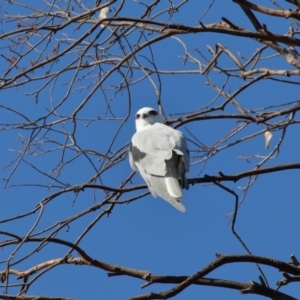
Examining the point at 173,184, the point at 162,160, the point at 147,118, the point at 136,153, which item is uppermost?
the point at 147,118

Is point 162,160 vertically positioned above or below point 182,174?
above

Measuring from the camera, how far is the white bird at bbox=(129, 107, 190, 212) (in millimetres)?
5039

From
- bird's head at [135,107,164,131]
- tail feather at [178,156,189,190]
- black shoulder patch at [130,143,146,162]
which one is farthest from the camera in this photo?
bird's head at [135,107,164,131]

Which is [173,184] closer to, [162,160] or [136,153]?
[162,160]

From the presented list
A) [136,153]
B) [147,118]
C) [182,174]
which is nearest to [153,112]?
[147,118]

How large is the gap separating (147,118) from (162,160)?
139 cm

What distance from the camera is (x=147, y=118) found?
677 cm

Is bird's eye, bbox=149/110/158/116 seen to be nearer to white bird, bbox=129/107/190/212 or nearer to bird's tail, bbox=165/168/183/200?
white bird, bbox=129/107/190/212

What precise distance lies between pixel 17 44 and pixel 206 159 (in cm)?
152

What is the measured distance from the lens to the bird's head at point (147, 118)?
6.74 metres

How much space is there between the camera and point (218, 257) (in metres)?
3.55

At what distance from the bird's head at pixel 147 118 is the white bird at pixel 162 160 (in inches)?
26.8

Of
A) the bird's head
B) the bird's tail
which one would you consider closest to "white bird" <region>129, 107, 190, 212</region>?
the bird's tail

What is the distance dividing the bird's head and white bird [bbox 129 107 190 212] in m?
0.68
